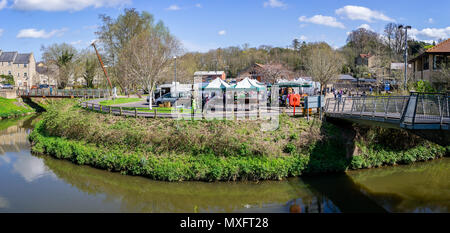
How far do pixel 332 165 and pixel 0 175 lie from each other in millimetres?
18741

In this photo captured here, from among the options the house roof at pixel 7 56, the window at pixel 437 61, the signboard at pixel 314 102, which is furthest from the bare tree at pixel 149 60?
the house roof at pixel 7 56

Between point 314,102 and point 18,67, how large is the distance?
89291 mm

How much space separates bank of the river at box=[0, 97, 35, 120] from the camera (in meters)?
44.5

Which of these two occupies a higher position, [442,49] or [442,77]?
[442,49]

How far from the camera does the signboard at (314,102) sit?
2133cm

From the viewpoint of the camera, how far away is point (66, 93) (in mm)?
50344

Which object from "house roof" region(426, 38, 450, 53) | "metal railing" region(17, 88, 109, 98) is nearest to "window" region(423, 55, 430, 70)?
"house roof" region(426, 38, 450, 53)

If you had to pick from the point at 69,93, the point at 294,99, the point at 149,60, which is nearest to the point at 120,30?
the point at 69,93

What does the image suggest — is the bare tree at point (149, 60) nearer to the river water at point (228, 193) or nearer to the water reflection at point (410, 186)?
the river water at point (228, 193)

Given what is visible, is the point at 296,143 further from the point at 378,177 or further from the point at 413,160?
the point at 413,160

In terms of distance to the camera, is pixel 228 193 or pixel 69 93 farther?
pixel 69 93

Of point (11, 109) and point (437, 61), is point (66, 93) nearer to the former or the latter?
point (11, 109)

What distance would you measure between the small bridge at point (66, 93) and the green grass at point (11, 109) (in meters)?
2.28

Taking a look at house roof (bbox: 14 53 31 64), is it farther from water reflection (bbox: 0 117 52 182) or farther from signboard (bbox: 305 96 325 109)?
signboard (bbox: 305 96 325 109)
